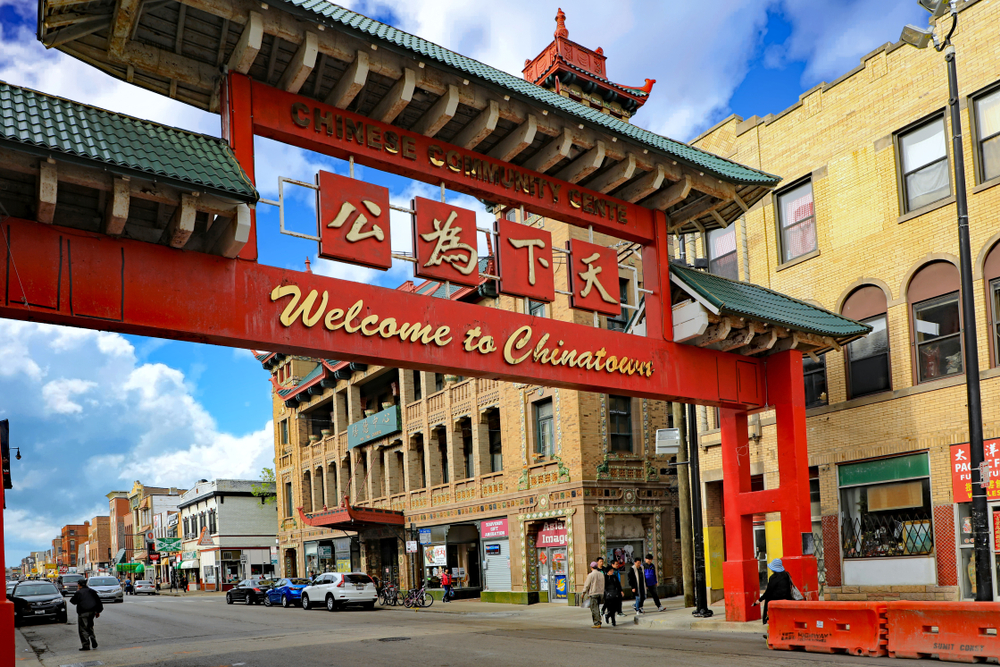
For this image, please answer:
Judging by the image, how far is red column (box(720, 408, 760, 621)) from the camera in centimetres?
1788

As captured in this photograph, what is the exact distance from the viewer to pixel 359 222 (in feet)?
42.7

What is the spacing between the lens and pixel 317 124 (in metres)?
13.3

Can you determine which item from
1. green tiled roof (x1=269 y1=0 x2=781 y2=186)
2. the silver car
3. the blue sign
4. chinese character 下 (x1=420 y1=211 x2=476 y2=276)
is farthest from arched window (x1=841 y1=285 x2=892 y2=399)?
the silver car

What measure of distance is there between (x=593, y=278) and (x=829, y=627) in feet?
22.2

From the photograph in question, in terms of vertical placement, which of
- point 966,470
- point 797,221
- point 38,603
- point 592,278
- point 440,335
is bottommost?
point 38,603

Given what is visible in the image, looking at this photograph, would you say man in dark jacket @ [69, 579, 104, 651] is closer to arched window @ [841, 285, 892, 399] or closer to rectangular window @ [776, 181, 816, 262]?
arched window @ [841, 285, 892, 399]

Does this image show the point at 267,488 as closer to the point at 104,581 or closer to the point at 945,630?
the point at 104,581

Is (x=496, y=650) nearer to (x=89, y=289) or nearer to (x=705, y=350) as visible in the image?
(x=705, y=350)

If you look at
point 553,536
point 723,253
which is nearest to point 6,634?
point 723,253

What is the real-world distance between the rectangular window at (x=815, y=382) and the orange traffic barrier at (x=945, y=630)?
8957 mm

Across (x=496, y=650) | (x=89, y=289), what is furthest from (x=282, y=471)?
(x=89, y=289)

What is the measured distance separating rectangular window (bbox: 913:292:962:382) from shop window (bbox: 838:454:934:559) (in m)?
1.89

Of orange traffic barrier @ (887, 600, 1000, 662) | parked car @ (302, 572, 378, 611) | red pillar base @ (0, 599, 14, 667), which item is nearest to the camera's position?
red pillar base @ (0, 599, 14, 667)

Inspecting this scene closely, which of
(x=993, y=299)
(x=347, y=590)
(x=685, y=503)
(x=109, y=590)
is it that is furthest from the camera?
(x=109, y=590)
